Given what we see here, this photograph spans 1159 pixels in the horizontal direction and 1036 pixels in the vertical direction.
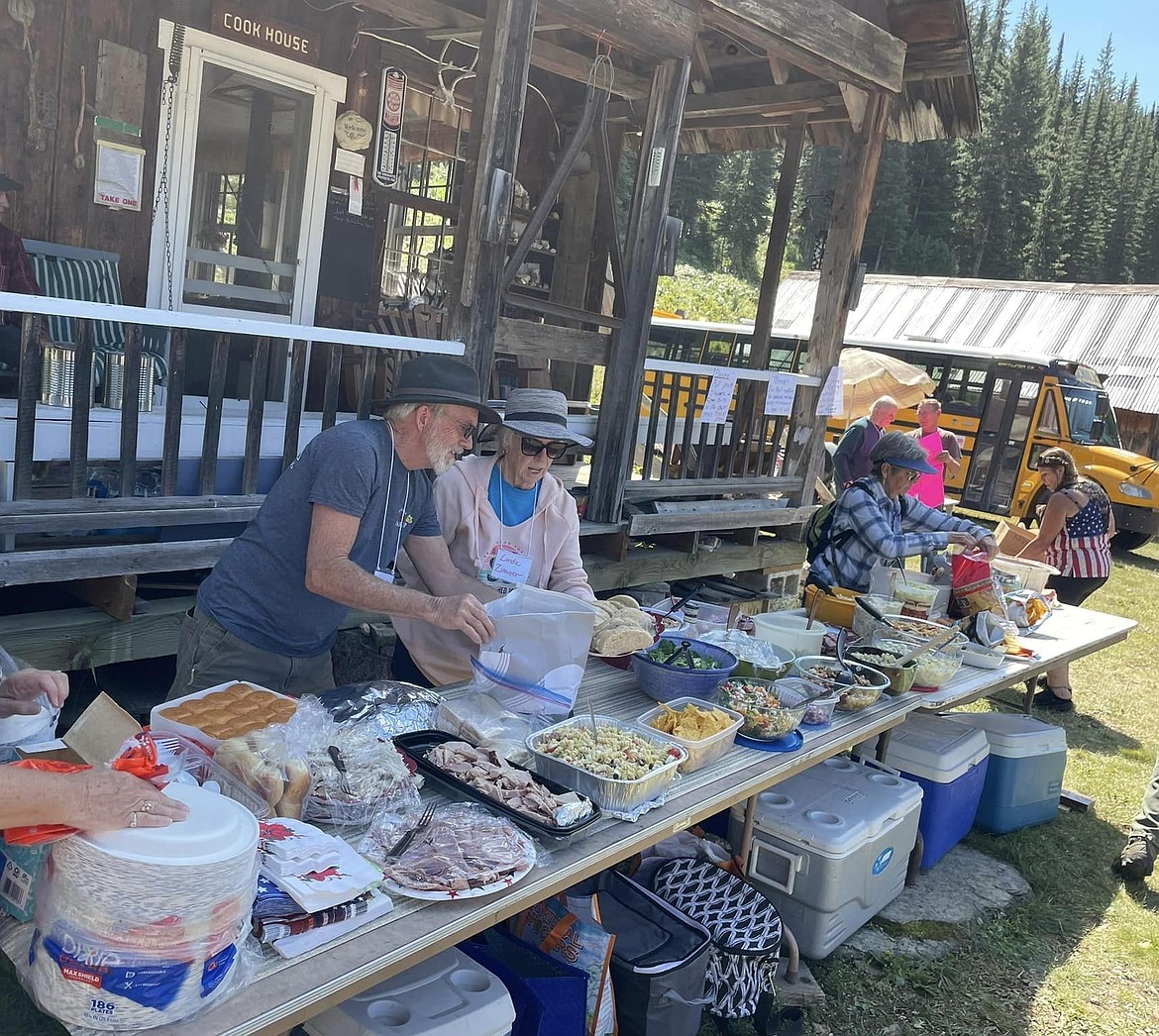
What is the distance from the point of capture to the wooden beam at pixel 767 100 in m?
6.72

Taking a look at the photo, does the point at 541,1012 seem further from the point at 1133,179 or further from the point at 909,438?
the point at 1133,179

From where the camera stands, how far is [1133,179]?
1736 inches

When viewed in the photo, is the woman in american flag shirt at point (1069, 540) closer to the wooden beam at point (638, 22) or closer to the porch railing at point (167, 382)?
the wooden beam at point (638, 22)

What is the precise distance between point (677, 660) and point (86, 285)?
4.06m

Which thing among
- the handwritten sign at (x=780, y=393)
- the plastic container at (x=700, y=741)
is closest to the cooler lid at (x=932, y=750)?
the plastic container at (x=700, y=741)

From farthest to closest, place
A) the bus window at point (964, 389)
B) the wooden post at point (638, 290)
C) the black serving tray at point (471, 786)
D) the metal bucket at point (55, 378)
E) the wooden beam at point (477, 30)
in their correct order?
the bus window at point (964, 389), the wooden beam at point (477, 30), the wooden post at point (638, 290), the metal bucket at point (55, 378), the black serving tray at point (471, 786)

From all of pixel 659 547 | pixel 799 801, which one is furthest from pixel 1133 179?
pixel 799 801

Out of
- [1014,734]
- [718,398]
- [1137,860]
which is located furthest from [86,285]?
[1137,860]

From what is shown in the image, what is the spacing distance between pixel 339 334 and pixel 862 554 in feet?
8.99

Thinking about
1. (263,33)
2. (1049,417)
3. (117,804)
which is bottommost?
(117,804)

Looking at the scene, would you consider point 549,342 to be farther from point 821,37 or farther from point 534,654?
point 534,654

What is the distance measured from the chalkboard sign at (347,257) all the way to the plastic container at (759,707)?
4.70 metres

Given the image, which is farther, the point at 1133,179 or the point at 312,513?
the point at 1133,179

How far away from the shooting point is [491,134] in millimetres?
4438
